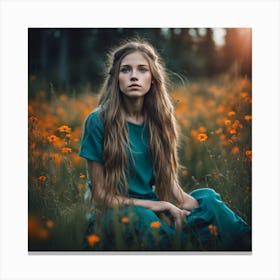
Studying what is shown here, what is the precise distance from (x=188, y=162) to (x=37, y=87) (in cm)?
116

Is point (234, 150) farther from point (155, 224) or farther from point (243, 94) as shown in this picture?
point (155, 224)

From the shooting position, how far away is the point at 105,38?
112 inches

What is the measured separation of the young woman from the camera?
2.44m

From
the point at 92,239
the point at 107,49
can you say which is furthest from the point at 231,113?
the point at 92,239

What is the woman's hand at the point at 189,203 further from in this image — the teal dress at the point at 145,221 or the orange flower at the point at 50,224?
the orange flower at the point at 50,224

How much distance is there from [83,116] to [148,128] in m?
0.78

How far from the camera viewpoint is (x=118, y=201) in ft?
8.02

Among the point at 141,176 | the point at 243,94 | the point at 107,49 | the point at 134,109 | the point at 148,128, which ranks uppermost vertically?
the point at 107,49

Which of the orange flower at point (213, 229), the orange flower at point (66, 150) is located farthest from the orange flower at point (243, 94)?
the orange flower at point (66, 150)

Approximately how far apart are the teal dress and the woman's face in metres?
0.19

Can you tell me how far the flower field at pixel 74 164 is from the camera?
2.62 metres

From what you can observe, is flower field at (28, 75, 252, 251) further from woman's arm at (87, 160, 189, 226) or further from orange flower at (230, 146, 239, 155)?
woman's arm at (87, 160, 189, 226)
